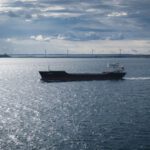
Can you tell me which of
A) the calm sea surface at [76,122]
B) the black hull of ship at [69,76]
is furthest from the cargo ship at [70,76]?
the calm sea surface at [76,122]

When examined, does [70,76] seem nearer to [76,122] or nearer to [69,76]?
[69,76]

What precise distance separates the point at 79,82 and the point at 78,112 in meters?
73.7

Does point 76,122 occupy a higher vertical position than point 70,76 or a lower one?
higher

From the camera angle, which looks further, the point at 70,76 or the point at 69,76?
the point at 70,76

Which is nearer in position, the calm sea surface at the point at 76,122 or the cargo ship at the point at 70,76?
the calm sea surface at the point at 76,122

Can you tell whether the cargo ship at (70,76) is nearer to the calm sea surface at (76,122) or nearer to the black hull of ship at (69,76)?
the black hull of ship at (69,76)

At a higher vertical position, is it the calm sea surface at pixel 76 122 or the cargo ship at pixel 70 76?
the calm sea surface at pixel 76 122

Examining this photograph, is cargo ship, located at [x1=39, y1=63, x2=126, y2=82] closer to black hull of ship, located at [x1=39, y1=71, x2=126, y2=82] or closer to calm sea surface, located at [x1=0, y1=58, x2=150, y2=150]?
black hull of ship, located at [x1=39, y1=71, x2=126, y2=82]

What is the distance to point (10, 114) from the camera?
77.9m

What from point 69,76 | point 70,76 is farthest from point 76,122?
point 70,76

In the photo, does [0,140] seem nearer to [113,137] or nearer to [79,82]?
[113,137]

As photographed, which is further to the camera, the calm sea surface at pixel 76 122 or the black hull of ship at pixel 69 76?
the black hull of ship at pixel 69 76

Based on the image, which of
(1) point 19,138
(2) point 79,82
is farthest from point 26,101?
(2) point 79,82

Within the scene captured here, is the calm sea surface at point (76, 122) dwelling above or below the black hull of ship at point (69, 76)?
above
